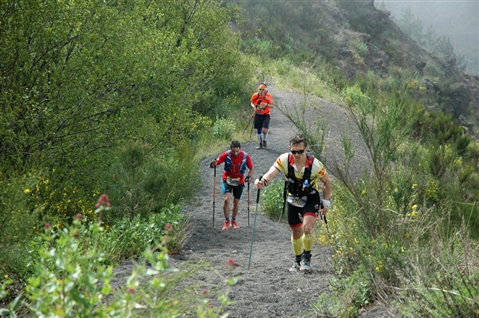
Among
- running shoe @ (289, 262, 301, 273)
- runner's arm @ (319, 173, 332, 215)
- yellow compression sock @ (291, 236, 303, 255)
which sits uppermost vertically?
runner's arm @ (319, 173, 332, 215)

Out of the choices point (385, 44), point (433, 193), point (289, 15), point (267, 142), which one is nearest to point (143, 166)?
point (433, 193)

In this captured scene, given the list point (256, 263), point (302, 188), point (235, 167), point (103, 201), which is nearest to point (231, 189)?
point (235, 167)

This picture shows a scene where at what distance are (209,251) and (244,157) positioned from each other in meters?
2.15

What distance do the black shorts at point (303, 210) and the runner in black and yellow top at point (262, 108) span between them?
28.7 feet

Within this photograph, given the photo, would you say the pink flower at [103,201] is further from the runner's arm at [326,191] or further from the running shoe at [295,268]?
the running shoe at [295,268]

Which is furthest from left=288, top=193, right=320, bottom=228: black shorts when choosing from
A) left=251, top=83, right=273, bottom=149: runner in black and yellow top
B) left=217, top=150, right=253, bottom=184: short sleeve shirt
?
left=251, top=83, right=273, bottom=149: runner in black and yellow top

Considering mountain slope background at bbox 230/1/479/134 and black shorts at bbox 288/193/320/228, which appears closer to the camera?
black shorts at bbox 288/193/320/228

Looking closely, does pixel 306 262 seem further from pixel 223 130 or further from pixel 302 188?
pixel 223 130

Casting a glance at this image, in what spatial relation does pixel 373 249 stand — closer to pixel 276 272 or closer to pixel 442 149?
pixel 276 272

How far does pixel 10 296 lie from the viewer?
608 cm

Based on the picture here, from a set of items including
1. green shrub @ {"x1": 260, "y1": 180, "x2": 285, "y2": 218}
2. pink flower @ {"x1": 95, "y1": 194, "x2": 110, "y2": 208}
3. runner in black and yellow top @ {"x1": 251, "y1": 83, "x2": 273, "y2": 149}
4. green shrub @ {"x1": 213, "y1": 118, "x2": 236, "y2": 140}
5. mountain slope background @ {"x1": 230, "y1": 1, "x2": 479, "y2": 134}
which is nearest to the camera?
pink flower @ {"x1": 95, "y1": 194, "x2": 110, "y2": 208}

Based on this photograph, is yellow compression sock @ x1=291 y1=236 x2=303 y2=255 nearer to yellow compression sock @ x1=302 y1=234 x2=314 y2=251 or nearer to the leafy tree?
yellow compression sock @ x1=302 y1=234 x2=314 y2=251

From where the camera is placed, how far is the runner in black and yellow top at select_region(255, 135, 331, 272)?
7609 mm

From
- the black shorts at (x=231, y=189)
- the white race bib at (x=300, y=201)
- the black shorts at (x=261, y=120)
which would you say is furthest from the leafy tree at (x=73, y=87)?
the black shorts at (x=261, y=120)
